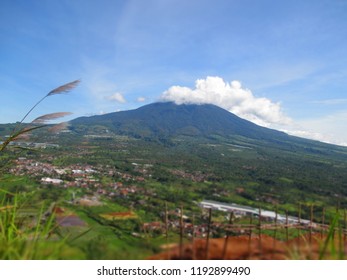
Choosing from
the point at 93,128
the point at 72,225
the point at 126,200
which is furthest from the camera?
the point at 93,128

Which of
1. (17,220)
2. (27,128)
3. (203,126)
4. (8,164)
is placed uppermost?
(203,126)

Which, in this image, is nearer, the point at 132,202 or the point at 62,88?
the point at 62,88

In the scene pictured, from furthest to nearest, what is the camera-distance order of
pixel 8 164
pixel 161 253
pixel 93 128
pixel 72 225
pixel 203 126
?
pixel 203 126 → pixel 93 128 → pixel 72 225 → pixel 8 164 → pixel 161 253

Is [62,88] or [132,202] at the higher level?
[62,88]

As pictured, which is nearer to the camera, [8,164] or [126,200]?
[8,164]

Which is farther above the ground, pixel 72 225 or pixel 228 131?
pixel 228 131

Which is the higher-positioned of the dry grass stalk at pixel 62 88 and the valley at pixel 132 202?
the dry grass stalk at pixel 62 88

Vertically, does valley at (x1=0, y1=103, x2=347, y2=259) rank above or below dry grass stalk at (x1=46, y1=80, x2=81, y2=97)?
below
